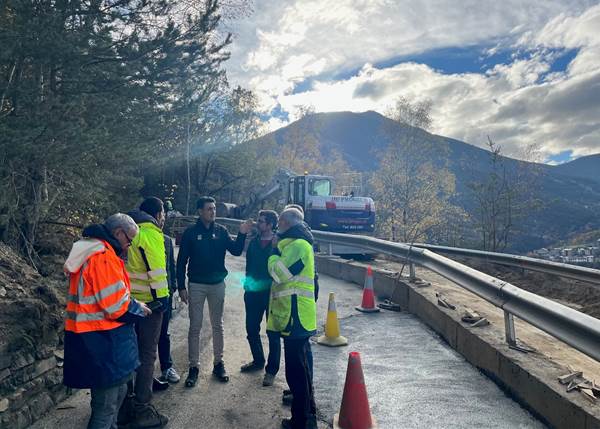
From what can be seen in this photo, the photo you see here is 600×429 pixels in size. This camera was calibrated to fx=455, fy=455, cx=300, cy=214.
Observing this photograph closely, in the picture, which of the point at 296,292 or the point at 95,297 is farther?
the point at 296,292

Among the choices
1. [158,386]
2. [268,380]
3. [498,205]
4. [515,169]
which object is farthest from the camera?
[515,169]

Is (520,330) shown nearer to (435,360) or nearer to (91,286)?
(435,360)

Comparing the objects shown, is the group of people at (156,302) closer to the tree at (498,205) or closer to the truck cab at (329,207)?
the truck cab at (329,207)

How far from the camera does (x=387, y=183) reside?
36562 millimetres

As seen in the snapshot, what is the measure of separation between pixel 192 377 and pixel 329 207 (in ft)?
41.6

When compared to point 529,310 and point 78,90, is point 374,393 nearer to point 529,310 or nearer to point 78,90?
point 529,310

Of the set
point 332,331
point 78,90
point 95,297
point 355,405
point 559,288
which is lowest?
point 559,288

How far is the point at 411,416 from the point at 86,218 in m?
8.52

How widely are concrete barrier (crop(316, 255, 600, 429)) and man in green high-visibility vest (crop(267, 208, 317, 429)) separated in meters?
1.76

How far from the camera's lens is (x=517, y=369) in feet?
12.8

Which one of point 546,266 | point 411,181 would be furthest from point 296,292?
point 411,181

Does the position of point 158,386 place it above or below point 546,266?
below

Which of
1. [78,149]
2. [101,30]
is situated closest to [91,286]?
[78,149]

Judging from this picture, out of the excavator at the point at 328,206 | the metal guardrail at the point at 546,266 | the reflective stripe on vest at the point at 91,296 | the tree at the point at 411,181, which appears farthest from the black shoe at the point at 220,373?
the tree at the point at 411,181
